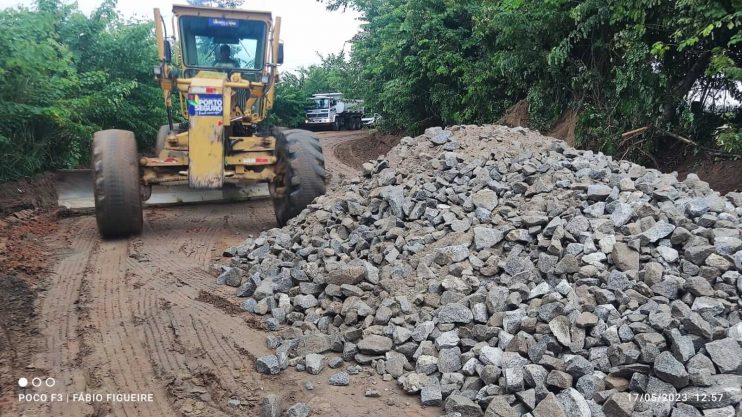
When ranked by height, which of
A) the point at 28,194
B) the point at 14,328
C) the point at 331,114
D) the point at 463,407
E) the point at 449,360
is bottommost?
the point at 14,328

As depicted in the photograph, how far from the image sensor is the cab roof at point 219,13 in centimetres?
857

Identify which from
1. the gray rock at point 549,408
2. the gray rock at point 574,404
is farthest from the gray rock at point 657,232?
the gray rock at point 549,408

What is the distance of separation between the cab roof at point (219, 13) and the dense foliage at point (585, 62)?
4.63 m

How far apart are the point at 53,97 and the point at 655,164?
9633mm

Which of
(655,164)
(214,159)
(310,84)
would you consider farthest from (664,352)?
(310,84)

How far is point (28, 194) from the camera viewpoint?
9.13m

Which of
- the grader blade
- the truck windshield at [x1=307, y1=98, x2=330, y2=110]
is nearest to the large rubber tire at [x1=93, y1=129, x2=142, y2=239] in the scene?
the grader blade

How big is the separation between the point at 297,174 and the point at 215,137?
121cm

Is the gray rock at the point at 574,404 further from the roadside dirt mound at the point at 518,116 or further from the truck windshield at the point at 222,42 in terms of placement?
the roadside dirt mound at the point at 518,116

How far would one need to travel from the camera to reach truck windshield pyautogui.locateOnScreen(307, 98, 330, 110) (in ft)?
98.8

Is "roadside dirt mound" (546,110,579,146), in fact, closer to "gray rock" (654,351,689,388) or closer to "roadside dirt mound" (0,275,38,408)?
"gray rock" (654,351,689,388)

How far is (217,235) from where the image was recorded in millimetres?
8281

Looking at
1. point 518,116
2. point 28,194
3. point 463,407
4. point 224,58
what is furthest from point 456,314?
point 518,116

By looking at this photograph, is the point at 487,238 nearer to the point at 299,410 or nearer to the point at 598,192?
the point at 598,192
